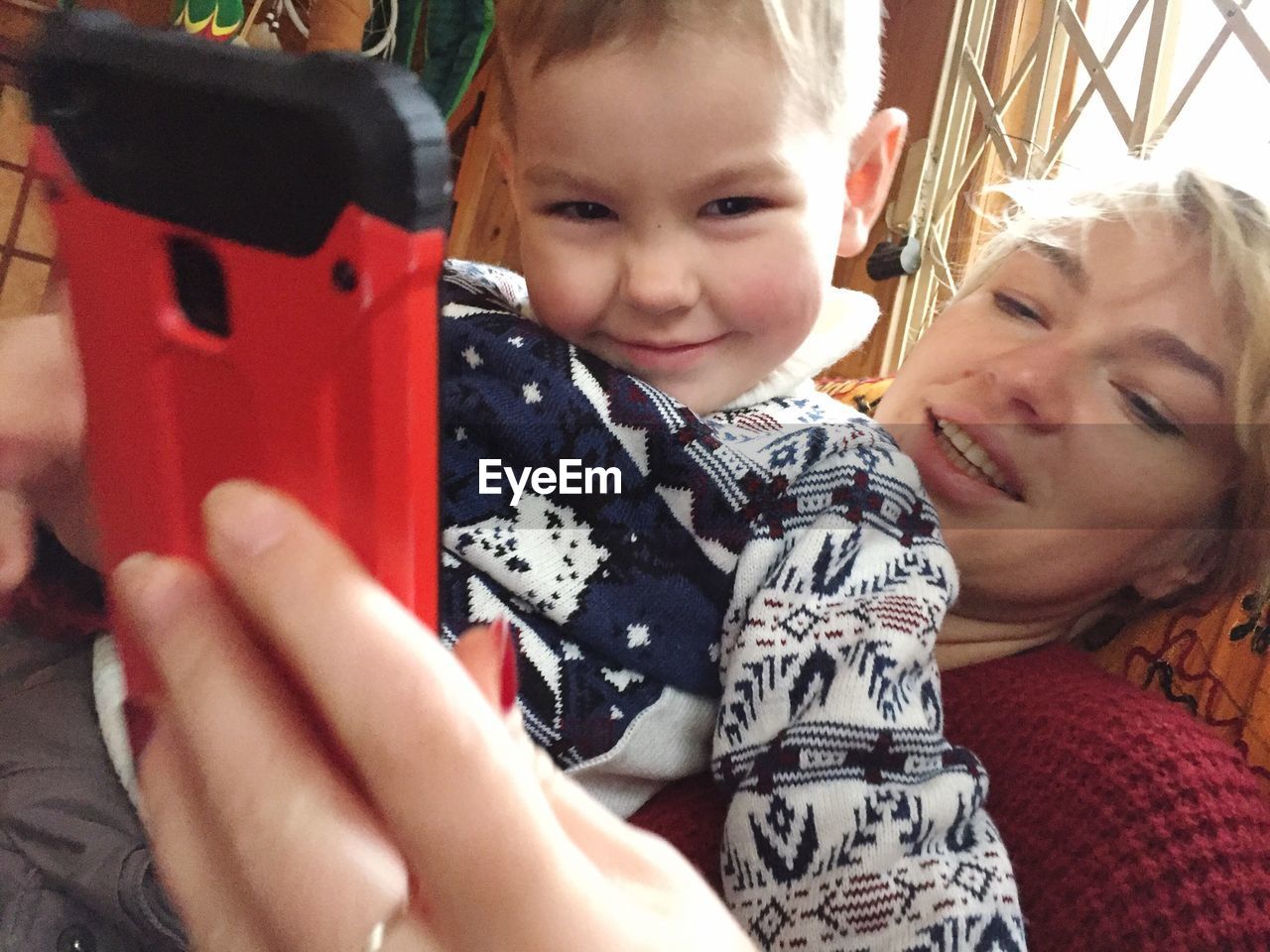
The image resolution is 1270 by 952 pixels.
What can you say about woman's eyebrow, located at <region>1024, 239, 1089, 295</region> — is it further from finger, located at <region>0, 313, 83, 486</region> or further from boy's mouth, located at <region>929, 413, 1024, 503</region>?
finger, located at <region>0, 313, 83, 486</region>

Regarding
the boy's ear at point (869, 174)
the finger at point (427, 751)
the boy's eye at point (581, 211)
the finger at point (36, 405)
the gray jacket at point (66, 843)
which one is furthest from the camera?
the boy's ear at point (869, 174)

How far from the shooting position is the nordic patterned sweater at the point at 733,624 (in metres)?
0.42

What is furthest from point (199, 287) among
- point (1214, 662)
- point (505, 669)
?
point (1214, 662)

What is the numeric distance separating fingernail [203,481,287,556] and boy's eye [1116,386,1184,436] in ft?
1.70

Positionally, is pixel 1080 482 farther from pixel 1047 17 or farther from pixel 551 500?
pixel 1047 17

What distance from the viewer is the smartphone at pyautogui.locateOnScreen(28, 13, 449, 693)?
0.19m

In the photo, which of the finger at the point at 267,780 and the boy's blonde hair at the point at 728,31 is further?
the boy's blonde hair at the point at 728,31

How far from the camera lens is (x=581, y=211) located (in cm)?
51

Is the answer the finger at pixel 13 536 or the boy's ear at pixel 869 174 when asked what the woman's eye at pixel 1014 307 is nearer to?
the boy's ear at pixel 869 174

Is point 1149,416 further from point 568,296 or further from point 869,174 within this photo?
point 568,296

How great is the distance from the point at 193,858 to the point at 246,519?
8cm

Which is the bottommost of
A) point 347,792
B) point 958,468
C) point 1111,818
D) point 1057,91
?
point 1111,818

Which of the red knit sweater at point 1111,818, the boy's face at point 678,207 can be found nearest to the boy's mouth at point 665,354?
the boy's face at point 678,207

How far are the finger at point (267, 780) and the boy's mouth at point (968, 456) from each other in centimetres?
50
